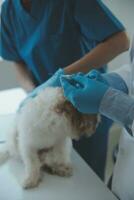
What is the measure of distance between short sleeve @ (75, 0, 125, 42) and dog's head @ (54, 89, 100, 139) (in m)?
0.39

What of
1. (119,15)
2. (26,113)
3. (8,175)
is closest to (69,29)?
(26,113)

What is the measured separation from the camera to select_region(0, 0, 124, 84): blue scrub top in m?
1.28

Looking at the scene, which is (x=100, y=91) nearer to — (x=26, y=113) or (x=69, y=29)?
(x=26, y=113)

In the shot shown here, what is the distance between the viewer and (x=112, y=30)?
4.20ft

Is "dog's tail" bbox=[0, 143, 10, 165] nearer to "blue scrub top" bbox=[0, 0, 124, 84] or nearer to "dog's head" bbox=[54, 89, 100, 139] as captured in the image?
"dog's head" bbox=[54, 89, 100, 139]

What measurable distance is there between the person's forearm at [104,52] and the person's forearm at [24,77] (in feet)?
0.91

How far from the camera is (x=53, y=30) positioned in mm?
1352

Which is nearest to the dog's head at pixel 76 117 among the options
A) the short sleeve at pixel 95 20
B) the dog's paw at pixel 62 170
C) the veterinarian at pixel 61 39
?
the dog's paw at pixel 62 170

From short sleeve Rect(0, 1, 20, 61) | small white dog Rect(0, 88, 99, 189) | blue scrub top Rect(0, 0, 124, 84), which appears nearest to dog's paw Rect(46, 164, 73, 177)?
small white dog Rect(0, 88, 99, 189)

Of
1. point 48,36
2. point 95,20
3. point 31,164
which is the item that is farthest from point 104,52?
point 31,164

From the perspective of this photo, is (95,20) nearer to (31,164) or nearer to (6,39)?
(6,39)

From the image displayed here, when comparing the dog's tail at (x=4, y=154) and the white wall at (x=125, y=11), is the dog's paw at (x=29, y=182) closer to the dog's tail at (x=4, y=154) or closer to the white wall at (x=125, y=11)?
the dog's tail at (x=4, y=154)

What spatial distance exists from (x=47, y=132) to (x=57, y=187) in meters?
0.17

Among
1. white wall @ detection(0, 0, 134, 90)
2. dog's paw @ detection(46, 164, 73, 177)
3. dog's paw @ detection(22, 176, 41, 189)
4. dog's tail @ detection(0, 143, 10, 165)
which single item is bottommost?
white wall @ detection(0, 0, 134, 90)
